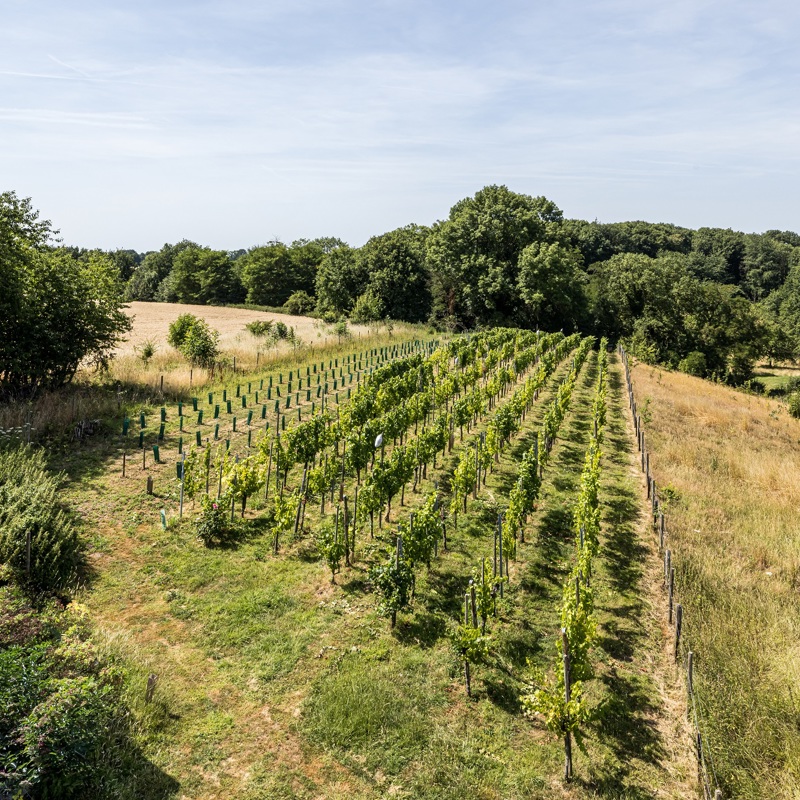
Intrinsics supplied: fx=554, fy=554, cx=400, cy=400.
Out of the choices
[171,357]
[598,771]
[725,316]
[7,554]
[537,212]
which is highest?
[537,212]

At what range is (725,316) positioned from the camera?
45562mm

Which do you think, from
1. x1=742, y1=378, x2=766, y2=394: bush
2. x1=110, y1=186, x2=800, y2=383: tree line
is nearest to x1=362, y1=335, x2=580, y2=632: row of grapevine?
x1=110, y1=186, x2=800, y2=383: tree line

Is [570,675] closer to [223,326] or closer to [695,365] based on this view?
[695,365]

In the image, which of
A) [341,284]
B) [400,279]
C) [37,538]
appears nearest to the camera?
[37,538]

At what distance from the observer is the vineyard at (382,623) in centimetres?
649

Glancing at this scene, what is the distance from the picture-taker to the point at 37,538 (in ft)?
31.0

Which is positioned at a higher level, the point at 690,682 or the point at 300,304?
the point at 300,304

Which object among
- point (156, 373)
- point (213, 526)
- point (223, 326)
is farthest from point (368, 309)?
point (213, 526)

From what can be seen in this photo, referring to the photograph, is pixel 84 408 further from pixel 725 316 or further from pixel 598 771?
pixel 725 316

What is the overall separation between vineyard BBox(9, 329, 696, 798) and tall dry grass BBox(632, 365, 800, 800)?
0.68 meters

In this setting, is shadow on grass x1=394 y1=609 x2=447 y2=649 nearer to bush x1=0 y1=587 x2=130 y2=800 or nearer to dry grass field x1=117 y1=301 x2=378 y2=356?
bush x1=0 y1=587 x2=130 y2=800

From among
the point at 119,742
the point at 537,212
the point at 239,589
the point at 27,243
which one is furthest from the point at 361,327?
the point at 119,742

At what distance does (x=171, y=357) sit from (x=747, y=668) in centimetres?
2725

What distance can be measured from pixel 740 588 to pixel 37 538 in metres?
12.4
